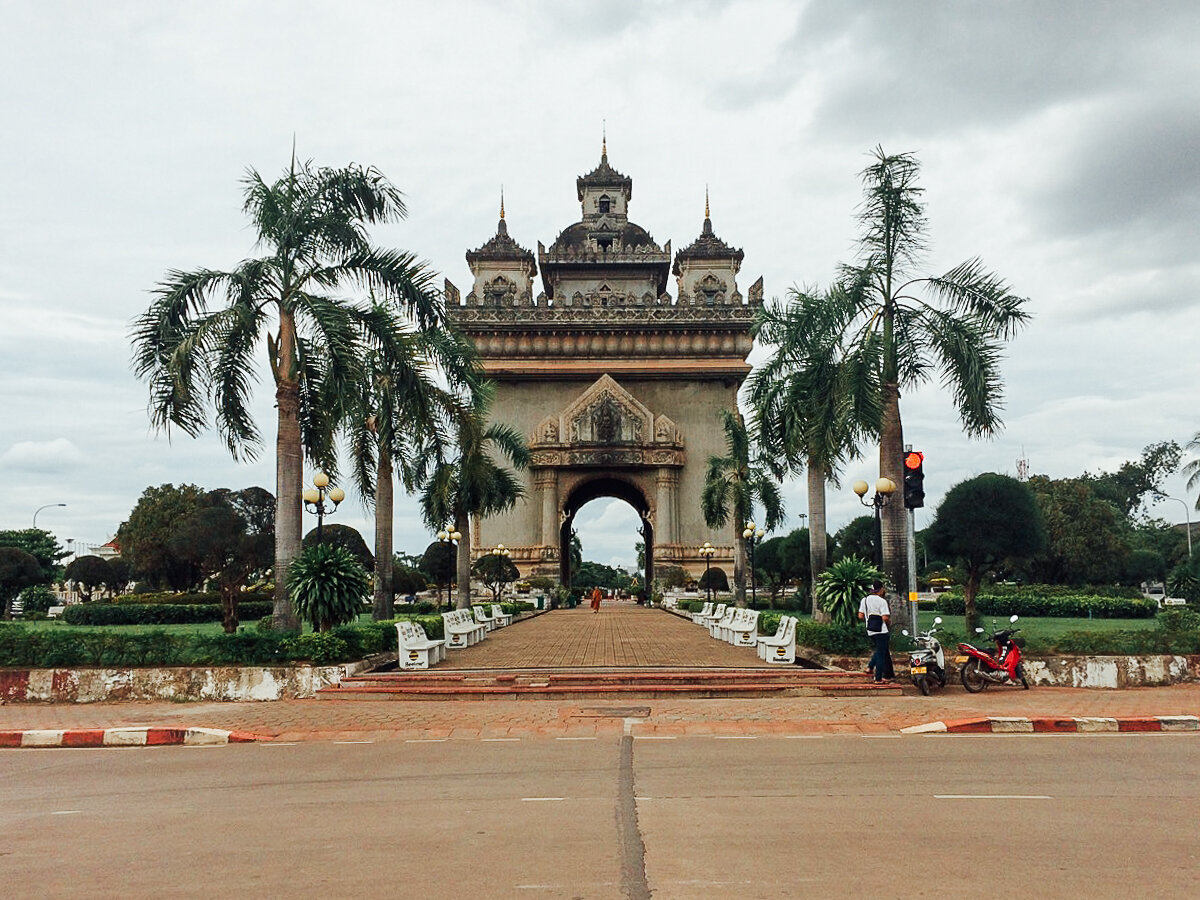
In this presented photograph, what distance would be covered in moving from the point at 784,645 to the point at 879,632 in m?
2.99

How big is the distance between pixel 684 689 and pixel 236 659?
6.18 metres

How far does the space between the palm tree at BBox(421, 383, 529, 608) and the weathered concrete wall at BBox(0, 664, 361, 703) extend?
8633 millimetres

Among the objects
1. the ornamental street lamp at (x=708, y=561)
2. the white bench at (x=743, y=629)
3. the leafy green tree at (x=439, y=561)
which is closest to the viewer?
Answer: the white bench at (x=743, y=629)

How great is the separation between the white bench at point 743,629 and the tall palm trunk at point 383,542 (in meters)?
6.93

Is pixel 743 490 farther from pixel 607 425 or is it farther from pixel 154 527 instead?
pixel 154 527

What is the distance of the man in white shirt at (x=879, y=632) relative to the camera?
14.4 meters

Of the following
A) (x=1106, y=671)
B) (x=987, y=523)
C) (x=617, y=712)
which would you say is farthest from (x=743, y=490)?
(x=617, y=712)

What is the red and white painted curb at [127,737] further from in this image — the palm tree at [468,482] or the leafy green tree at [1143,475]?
the leafy green tree at [1143,475]

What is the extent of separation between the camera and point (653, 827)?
6578mm

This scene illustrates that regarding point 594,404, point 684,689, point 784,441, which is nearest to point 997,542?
point 784,441

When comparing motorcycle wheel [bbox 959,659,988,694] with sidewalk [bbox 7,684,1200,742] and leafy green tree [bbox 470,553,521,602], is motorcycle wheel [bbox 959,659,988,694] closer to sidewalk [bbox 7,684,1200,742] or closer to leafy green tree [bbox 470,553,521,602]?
sidewalk [bbox 7,684,1200,742]

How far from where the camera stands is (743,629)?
65.6ft

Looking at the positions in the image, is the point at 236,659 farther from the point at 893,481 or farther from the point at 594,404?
the point at 594,404

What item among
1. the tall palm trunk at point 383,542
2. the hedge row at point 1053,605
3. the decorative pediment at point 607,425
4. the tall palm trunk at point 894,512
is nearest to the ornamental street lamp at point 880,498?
the tall palm trunk at point 894,512
